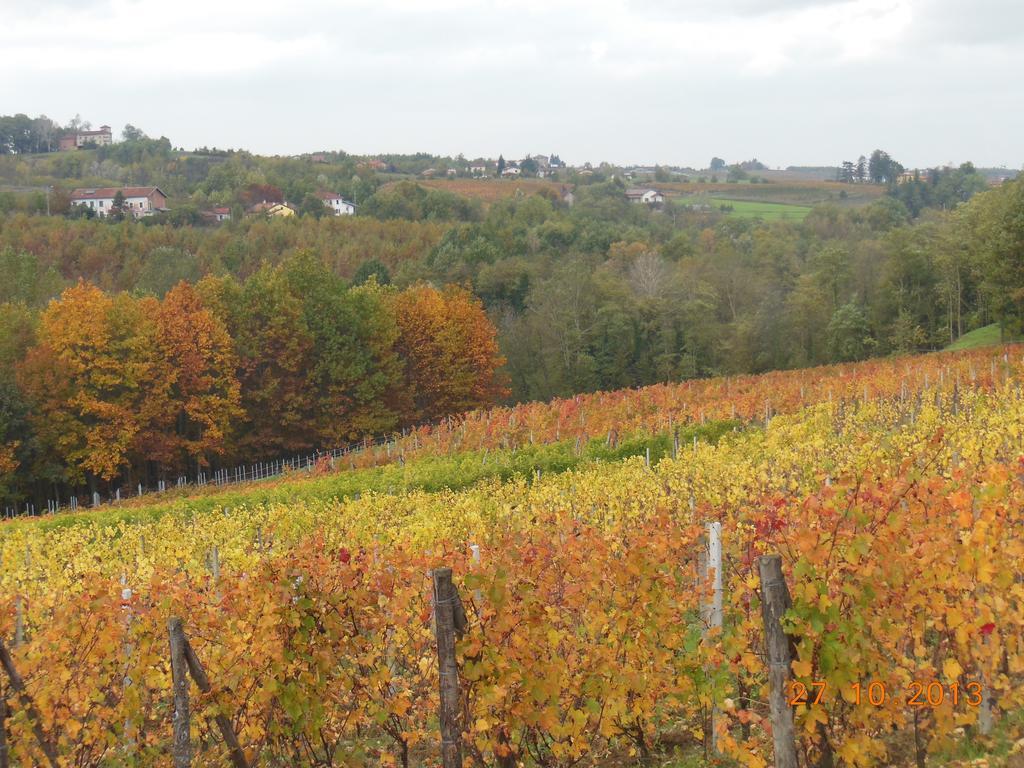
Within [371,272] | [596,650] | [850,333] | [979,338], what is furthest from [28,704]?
[371,272]

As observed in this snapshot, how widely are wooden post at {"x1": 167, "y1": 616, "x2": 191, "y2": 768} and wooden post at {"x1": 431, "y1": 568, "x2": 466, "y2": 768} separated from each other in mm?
1554

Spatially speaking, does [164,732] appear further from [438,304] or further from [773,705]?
[438,304]

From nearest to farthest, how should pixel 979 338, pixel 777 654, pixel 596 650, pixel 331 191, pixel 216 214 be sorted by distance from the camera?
Result: pixel 777 654 → pixel 596 650 → pixel 979 338 → pixel 216 214 → pixel 331 191

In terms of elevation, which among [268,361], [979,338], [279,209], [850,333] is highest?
[279,209]

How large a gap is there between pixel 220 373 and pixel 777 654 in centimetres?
3541

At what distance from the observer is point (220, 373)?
123 feet

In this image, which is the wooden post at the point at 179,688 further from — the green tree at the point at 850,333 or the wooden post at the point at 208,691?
the green tree at the point at 850,333

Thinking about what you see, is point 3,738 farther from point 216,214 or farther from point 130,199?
point 130,199

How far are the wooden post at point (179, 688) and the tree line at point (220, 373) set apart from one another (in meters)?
30.7

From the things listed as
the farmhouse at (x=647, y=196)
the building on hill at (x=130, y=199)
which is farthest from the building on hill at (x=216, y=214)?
the farmhouse at (x=647, y=196)

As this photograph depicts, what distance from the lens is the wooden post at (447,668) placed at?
5.24 m

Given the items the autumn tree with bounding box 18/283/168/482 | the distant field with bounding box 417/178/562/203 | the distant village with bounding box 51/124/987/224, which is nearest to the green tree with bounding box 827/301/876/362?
the autumn tree with bounding box 18/283/168/482

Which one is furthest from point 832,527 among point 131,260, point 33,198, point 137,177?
point 137,177

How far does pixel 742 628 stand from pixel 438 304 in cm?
3990
